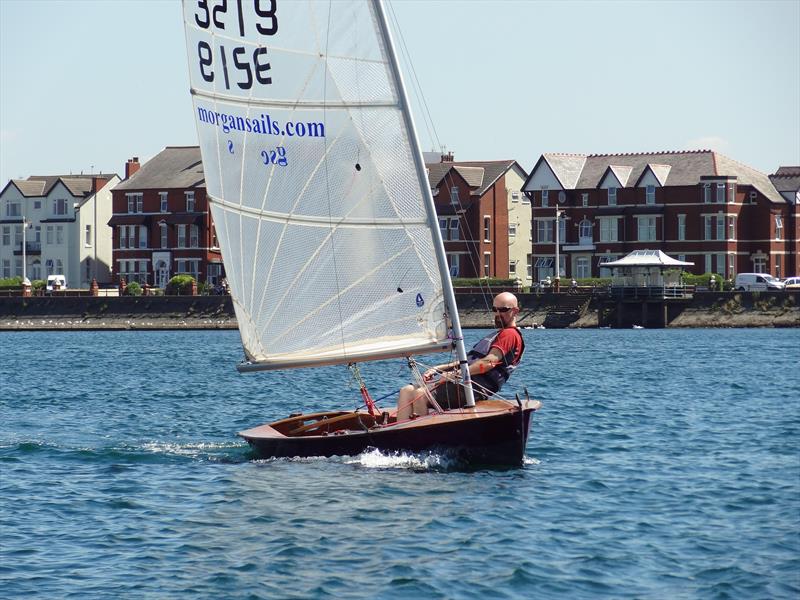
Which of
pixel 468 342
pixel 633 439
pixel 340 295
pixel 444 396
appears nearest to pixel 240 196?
pixel 340 295

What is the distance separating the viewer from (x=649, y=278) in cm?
8300

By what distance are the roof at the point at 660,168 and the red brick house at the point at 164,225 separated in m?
27.1

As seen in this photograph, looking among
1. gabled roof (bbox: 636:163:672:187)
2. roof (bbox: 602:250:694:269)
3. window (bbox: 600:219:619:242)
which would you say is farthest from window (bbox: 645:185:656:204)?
roof (bbox: 602:250:694:269)

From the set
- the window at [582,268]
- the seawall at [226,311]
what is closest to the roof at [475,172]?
the window at [582,268]

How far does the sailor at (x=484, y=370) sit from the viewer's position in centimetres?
1984

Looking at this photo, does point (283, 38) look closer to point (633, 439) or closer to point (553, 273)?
point (633, 439)

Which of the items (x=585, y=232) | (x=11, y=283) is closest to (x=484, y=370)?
(x=585, y=232)

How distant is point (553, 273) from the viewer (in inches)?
4016

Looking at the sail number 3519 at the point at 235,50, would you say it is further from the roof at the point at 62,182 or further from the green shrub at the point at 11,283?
the roof at the point at 62,182

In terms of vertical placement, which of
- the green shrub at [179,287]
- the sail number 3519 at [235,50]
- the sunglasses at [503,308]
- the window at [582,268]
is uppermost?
the sail number 3519 at [235,50]

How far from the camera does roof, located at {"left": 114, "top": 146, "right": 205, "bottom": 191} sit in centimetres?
10625

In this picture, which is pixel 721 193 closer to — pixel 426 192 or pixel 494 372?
pixel 494 372

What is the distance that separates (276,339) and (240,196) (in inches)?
89.0

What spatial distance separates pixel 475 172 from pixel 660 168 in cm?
1418
